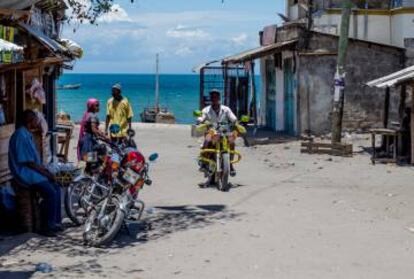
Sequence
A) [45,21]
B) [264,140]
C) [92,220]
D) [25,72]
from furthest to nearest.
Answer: [264,140] < [45,21] < [25,72] < [92,220]

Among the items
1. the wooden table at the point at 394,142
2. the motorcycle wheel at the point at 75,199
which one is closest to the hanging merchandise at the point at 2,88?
the motorcycle wheel at the point at 75,199

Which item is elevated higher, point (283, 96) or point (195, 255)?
point (283, 96)

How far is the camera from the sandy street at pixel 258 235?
7863 mm

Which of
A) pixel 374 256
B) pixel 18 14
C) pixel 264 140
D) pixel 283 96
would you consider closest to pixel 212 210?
pixel 374 256

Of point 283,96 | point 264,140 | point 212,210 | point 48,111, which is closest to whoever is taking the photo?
point 212,210

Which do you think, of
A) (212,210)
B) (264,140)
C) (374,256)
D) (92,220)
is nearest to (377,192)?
(212,210)

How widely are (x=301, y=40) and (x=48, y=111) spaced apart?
1043 centimetres

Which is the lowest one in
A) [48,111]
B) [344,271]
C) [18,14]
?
[344,271]

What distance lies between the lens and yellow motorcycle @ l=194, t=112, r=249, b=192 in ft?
44.3

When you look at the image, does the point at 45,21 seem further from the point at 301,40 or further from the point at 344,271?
the point at 301,40

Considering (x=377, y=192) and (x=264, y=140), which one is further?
(x=264, y=140)

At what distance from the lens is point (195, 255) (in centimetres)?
849

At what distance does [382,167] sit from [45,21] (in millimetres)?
7711

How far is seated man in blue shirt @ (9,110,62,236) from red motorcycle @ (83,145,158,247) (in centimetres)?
54
